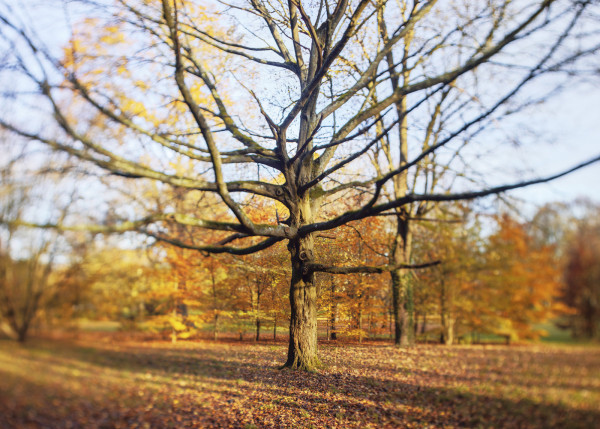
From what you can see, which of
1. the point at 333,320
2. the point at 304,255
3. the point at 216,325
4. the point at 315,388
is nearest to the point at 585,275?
the point at 333,320

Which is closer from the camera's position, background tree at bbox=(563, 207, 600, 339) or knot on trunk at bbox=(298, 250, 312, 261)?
background tree at bbox=(563, 207, 600, 339)

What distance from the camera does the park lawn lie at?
231cm

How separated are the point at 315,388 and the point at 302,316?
703mm

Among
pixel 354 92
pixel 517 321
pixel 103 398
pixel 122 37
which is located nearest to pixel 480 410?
pixel 517 321

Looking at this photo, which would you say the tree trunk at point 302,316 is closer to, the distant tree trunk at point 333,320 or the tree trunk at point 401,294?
the distant tree trunk at point 333,320

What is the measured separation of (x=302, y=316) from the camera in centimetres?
320

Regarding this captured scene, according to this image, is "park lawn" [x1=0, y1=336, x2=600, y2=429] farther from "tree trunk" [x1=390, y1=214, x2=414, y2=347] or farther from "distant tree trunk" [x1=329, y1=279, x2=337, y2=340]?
"tree trunk" [x1=390, y1=214, x2=414, y2=347]

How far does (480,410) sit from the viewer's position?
3.08m

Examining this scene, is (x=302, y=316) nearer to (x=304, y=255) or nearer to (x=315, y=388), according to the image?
(x=304, y=255)

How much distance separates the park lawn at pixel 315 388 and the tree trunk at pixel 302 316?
0.12 meters

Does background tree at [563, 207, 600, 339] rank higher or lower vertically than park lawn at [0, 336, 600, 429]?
higher

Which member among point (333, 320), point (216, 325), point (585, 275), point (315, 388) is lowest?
point (315, 388)

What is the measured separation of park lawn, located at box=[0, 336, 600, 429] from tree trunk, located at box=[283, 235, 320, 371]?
0.38ft

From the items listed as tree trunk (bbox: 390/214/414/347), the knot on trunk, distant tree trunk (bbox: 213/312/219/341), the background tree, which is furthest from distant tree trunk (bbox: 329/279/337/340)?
the background tree
